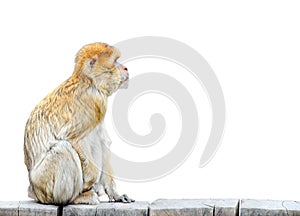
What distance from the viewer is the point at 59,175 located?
664 centimetres

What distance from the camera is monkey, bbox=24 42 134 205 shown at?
664 cm

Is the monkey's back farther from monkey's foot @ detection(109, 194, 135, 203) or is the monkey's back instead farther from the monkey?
monkey's foot @ detection(109, 194, 135, 203)

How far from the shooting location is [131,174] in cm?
671

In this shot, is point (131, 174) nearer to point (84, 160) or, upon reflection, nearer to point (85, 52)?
point (84, 160)

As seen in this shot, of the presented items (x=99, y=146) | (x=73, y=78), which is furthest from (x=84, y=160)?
(x=73, y=78)

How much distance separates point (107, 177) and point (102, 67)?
0.89 m

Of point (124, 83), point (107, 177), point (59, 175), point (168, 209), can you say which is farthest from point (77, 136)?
point (168, 209)

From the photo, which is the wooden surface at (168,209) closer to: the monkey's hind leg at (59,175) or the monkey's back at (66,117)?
Result: the monkey's hind leg at (59,175)

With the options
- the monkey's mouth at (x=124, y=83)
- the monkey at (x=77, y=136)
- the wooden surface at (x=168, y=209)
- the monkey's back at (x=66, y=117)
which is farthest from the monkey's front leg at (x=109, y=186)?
the monkey's mouth at (x=124, y=83)

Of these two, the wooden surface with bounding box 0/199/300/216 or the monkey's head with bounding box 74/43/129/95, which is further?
the monkey's head with bounding box 74/43/129/95

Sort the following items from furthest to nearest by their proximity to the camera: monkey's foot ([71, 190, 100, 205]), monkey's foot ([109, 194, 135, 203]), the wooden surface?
monkey's foot ([109, 194, 135, 203]), monkey's foot ([71, 190, 100, 205]), the wooden surface

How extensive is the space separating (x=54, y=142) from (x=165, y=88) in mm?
1019

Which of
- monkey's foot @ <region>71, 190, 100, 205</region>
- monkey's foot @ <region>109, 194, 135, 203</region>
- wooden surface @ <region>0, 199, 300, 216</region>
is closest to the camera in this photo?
wooden surface @ <region>0, 199, 300, 216</region>

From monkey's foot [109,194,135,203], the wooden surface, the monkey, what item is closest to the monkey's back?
the monkey
